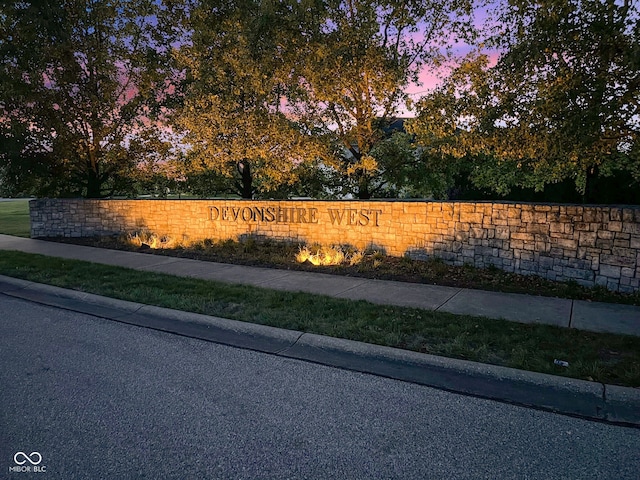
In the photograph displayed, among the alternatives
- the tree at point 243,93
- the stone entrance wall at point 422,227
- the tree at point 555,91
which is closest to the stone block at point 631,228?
the stone entrance wall at point 422,227

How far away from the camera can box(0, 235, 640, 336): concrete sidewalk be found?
5.91 m

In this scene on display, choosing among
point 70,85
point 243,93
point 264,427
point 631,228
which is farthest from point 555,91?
point 70,85

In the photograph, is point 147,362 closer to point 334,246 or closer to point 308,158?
point 334,246

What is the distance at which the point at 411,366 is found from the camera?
179 inches

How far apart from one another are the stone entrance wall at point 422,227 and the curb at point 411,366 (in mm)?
4355

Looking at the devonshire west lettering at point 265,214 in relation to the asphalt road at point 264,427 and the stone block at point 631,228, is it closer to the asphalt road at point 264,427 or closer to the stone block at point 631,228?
the stone block at point 631,228

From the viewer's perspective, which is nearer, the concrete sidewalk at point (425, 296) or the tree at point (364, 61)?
the concrete sidewalk at point (425, 296)

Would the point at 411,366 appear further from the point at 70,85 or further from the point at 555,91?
the point at 70,85

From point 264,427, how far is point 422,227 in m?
7.43

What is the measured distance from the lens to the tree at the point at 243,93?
38.7ft

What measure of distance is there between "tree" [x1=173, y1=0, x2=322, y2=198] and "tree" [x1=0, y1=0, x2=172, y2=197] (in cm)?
232

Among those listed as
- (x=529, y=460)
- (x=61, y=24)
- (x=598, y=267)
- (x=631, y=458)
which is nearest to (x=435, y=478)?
(x=529, y=460)

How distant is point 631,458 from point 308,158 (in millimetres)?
10587

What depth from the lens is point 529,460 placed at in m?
2.99
